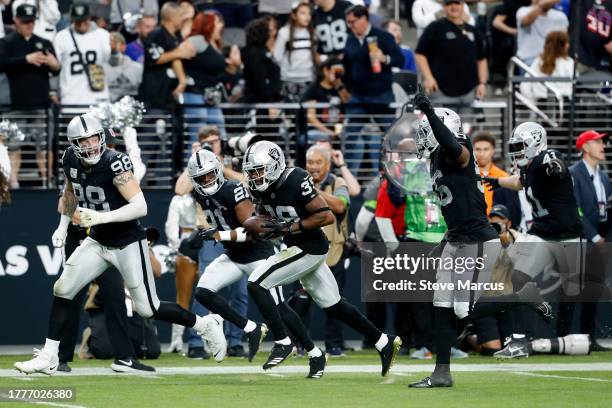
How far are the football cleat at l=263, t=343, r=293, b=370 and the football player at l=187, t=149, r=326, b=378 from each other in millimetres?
136

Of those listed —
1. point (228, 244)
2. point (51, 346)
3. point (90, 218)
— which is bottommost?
point (51, 346)

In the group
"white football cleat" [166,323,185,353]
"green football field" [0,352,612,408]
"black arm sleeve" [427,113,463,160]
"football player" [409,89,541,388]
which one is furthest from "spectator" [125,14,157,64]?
"black arm sleeve" [427,113,463,160]

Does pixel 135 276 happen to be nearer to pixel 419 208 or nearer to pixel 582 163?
→ pixel 419 208

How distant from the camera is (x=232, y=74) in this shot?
15750 mm

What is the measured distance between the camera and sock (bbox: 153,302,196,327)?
10750 millimetres

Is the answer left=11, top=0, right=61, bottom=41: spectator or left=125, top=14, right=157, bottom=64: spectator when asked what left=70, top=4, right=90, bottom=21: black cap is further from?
left=125, top=14, right=157, bottom=64: spectator

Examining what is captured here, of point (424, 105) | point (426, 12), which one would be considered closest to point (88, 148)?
point (424, 105)

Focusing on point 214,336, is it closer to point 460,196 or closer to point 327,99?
point 460,196

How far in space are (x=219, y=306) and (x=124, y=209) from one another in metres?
1.30

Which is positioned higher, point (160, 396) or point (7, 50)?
point (7, 50)

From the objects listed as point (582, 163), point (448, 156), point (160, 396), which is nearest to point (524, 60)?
point (582, 163)

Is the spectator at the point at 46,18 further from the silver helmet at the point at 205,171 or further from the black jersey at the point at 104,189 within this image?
the black jersey at the point at 104,189

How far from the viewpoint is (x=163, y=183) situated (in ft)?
48.6

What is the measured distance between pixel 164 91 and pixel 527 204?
4.00m
